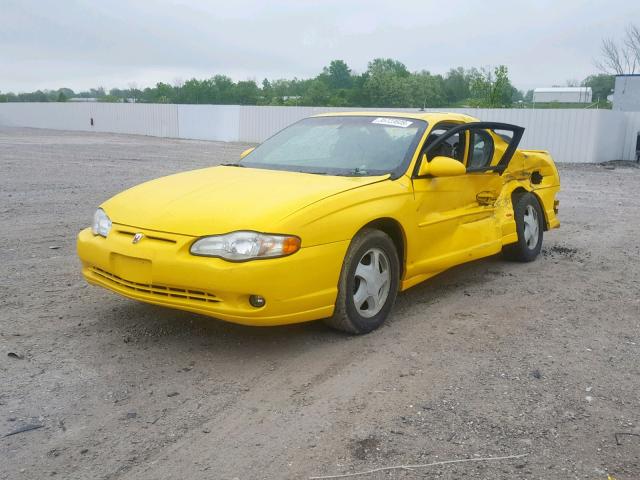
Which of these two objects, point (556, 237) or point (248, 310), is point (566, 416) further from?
point (556, 237)

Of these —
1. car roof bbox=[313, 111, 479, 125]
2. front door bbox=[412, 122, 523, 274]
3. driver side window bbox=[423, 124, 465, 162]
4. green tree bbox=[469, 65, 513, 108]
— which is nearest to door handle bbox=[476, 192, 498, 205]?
front door bbox=[412, 122, 523, 274]

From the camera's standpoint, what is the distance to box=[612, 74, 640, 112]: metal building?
1524 inches

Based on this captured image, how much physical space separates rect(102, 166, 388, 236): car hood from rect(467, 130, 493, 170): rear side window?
5.07ft

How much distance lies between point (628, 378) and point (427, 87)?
65.6 meters

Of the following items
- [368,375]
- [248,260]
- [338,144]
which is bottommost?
[368,375]

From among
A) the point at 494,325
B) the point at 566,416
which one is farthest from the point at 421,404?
the point at 494,325

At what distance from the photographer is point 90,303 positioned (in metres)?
5.35

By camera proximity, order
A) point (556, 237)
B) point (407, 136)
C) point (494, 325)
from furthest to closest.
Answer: point (556, 237)
point (407, 136)
point (494, 325)

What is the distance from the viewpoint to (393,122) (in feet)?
18.8

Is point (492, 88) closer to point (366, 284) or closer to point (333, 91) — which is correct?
point (333, 91)

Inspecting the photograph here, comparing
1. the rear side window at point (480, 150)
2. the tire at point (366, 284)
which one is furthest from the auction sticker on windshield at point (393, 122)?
the tire at point (366, 284)

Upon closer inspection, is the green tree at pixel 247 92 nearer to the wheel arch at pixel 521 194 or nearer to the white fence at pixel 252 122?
the white fence at pixel 252 122


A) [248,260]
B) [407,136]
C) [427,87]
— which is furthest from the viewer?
[427,87]

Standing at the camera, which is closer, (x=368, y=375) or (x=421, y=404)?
(x=421, y=404)
